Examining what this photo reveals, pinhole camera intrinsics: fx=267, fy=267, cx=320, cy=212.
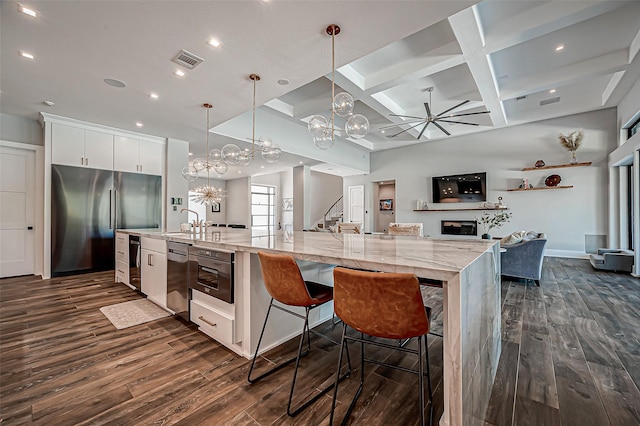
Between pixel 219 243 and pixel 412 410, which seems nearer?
pixel 412 410

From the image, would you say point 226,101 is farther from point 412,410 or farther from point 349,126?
point 412,410

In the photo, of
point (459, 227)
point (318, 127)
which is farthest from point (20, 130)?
point (459, 227)

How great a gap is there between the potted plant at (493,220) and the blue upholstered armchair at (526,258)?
307 cm

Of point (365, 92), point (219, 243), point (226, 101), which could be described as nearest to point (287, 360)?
point (219, 243)

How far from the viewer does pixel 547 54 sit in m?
4.23

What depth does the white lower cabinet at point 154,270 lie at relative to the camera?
9.66ft

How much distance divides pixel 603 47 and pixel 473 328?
5500mm

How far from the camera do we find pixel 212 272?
2.22 m

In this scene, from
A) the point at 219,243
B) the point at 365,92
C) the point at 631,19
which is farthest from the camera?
the point at 365,92

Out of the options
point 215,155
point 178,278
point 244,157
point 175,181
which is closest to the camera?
point 178,278

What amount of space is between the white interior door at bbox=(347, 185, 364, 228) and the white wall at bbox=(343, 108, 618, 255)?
5.40ft

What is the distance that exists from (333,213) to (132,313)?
9428mm

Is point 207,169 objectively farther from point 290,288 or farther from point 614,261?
point 614,261

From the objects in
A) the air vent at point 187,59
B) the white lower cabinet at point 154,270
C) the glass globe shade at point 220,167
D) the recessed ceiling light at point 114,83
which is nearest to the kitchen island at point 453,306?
the white lower cabinet at point 154,270
